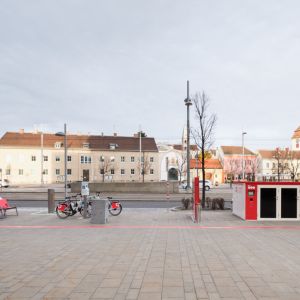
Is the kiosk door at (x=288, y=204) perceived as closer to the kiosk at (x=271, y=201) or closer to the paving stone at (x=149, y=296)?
the kiosk at (x=271, y=201)

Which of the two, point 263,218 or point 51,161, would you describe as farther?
point 51,161

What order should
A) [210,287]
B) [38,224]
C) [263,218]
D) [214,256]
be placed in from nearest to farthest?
[210,287], [214,256], [38,224], [263,218]

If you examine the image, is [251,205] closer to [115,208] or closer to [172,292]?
[115,208]

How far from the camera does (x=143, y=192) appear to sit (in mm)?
36062

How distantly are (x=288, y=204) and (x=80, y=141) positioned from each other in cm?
7003

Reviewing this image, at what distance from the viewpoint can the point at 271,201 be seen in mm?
14555

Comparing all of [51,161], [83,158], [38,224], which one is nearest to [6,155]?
[51,161]

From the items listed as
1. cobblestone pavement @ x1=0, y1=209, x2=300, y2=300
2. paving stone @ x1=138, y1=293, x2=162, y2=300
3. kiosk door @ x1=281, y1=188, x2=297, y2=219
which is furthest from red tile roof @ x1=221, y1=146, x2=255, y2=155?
paving stone @ x1=138, y1=293, x2=162, y2=300

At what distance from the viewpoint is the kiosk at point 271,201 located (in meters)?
14.4

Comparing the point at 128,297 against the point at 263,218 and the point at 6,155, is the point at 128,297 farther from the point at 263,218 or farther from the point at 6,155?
the point at 6,155

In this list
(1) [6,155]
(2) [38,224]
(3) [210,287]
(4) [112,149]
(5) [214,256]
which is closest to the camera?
(3) [210,287]

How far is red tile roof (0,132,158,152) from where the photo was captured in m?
76.9

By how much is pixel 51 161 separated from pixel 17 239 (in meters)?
69.4

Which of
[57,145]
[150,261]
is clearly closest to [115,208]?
[150,261]
